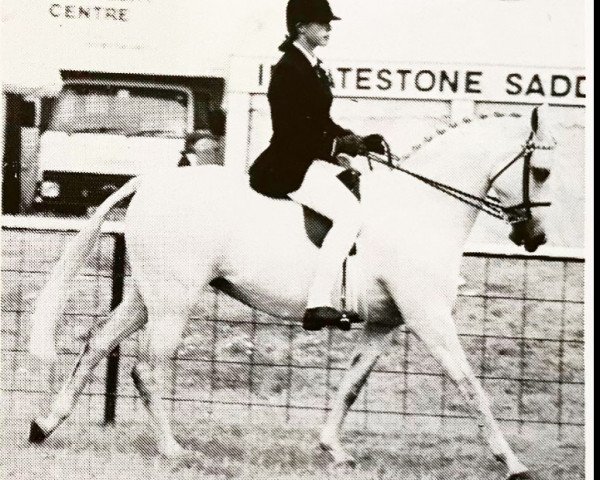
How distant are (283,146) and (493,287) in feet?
2.77

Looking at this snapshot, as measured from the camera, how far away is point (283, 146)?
2363 mm

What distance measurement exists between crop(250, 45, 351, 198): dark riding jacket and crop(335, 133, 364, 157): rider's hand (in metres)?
0.04

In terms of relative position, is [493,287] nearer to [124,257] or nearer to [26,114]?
[124,257]

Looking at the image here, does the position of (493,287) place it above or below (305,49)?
below

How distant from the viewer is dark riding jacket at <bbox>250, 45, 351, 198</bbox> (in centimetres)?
234

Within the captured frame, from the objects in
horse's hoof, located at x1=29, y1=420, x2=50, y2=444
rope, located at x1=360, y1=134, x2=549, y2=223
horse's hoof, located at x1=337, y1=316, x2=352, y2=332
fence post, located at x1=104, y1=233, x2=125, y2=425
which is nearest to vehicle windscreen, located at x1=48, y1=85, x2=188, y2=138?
fence post, located at x1=104, y1=233, x2=125, y2=425

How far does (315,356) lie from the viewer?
2578 millimetres

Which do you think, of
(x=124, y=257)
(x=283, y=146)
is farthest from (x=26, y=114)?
(x=283, y=146)

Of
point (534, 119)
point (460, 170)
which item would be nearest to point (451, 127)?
point (460, 170)

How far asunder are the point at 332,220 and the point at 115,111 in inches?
34.8

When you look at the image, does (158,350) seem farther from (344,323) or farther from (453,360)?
(453,360)

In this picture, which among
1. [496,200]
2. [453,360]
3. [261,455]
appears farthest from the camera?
[261,455]

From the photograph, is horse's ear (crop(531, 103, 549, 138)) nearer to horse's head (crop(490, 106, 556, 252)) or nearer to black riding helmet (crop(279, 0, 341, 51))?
horse's head (crop(490, 106, 556, 252))

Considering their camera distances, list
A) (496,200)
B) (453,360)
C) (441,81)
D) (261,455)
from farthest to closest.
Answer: (441,81) → (261,455) → (496,200) → (453,360)
